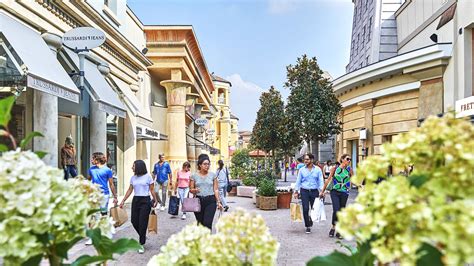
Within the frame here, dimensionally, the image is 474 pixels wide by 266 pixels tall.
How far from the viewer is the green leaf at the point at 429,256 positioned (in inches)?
52.7

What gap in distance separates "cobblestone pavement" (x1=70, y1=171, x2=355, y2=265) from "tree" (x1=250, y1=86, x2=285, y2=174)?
75.5 feet

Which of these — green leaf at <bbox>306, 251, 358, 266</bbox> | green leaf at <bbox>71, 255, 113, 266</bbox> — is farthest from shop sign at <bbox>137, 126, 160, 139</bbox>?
green leaf at <bbox>306, 251, 358, 266</bbox>

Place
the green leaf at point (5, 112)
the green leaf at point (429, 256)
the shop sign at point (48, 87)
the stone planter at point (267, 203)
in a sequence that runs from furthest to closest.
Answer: the stone planter at point (267, 203) → the shop sign at point (48, 87) → the green leaf at point (5, 112) → the green leaf at point (429, 256)

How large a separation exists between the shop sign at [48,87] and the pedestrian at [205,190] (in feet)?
9.19

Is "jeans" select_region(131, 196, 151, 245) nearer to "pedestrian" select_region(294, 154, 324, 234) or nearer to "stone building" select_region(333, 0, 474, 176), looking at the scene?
"pedestrian" select_region(294, 154, 324, 234)

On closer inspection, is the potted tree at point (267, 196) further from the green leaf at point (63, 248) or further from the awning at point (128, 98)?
the green leaf at point (63, 248)

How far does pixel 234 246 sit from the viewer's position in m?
1.64

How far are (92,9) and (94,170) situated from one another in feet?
16.9

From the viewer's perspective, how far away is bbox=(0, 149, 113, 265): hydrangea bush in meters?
1.53

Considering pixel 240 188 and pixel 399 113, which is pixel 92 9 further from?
pixel 399 113

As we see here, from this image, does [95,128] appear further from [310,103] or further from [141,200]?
[310,103]

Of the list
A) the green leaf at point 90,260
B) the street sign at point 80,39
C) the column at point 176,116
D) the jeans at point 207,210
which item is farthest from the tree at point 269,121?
the green leaf at point 90,260

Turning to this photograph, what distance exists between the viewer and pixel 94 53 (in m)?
12.5

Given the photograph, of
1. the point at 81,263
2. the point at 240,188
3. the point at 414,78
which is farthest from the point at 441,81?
the point at 81,263
